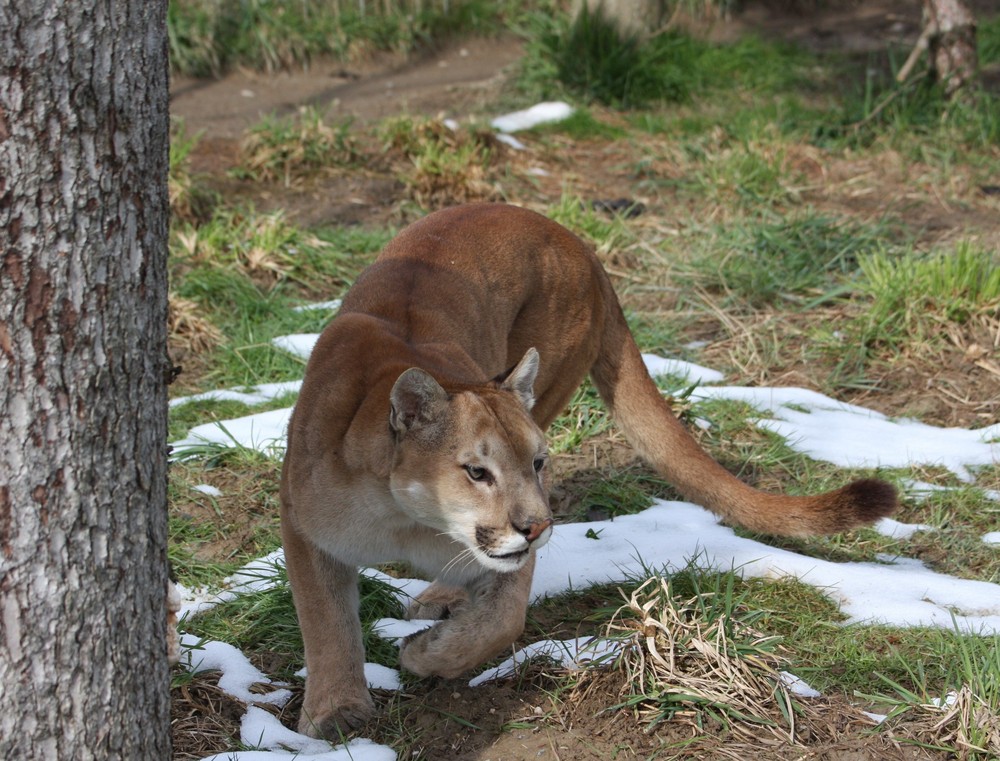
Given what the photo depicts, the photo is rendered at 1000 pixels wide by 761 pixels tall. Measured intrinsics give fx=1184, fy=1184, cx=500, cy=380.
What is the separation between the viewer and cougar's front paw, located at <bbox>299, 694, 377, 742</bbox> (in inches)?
130

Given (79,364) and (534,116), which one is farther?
(534,116)

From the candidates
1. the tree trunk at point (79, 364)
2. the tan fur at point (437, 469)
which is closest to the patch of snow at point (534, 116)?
the tan fur at point (437, 469)

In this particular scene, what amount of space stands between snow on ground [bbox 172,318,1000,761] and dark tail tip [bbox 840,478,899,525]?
1.13 feet

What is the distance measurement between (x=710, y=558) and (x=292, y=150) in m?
4.68

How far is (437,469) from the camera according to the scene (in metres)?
3.20

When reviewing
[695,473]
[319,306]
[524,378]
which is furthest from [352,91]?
[524,378]

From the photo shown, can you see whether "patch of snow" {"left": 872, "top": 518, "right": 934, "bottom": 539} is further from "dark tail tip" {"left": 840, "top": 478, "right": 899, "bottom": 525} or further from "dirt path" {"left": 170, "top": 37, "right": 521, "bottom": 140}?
"dirt path" {"left": 170, "top": 37, "right": 521, "bottom": 140}

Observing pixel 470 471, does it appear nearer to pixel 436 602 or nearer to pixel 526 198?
pixel 436 602

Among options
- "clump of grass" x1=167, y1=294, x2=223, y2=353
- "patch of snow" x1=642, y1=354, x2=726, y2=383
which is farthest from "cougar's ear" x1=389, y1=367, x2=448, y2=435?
"clump of grass" x1=167, y1=294, x2=223, y2=353

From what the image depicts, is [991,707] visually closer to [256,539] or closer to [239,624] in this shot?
[239,624]

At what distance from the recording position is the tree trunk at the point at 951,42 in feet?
27.5

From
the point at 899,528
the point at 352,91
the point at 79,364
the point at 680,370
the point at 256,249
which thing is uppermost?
the point at 79,364

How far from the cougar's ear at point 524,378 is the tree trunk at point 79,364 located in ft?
3.80

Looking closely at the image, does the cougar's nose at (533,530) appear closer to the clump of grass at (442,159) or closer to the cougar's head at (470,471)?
the cougar's head at (470,471)
